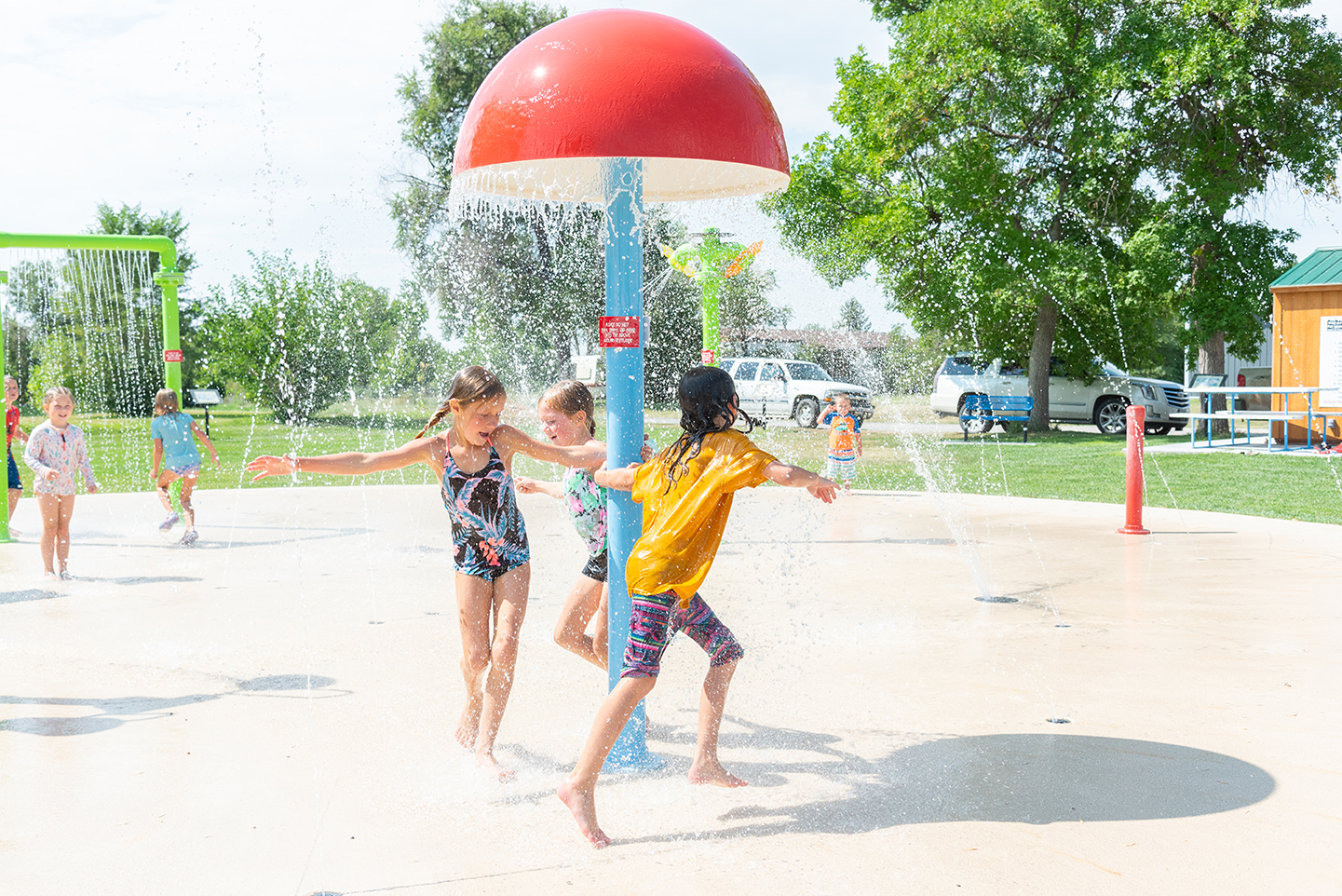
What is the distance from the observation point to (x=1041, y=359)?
28.6m

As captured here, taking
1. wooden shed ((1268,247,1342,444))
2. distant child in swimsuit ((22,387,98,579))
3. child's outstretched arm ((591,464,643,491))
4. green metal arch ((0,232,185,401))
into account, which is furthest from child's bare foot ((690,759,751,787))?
wooden shed ((1268,247,1342,444))

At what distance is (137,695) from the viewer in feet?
17.4

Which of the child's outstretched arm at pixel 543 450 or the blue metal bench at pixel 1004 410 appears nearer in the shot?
the child's outstretched arm at pixel 543 450

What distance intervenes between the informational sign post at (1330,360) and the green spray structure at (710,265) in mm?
13049

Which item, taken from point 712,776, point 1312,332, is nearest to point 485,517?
point 712,776

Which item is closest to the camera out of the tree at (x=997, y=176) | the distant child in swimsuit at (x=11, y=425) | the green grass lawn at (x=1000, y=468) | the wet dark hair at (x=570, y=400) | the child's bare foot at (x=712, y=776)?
the child's bare foot at (x=712, y=776)

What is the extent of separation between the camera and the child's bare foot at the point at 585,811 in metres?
3.46

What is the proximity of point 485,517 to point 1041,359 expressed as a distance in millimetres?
26882

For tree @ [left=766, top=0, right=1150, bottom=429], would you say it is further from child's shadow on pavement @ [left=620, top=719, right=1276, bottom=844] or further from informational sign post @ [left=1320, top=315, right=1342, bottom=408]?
child's shadow on pavement @ [left=620, top=719, right=1276, bottom=844]

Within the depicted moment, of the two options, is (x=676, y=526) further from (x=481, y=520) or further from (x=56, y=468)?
(x=56, y=468)

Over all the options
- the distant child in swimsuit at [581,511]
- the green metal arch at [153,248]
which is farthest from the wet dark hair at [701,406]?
the green metal arch at [153,248]

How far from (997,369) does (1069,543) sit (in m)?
22.4

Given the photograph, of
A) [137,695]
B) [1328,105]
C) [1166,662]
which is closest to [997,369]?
[1328,105]

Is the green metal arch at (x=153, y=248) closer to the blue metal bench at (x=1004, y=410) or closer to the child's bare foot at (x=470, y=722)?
the child's bare foot at (x=470, y=722)
